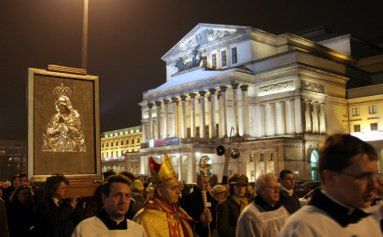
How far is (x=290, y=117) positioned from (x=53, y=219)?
55655 mm

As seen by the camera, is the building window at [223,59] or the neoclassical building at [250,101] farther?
the building window at [223,59]

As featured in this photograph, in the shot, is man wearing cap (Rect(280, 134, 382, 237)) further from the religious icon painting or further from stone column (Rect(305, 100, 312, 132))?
stone column (Rect(305, 100, 312, 132))

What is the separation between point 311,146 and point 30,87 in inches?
2084

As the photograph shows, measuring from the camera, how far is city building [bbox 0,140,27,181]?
104 m

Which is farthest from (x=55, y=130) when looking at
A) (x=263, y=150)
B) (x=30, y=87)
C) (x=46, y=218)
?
(x=263, y=150)

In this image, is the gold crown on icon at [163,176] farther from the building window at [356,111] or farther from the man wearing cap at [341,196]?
the building window at [356,111]

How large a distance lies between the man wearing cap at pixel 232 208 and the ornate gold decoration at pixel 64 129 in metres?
4.24

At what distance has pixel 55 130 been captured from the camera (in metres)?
10.5

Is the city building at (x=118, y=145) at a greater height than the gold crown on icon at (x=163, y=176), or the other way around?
the city building at (x=118, y=145)

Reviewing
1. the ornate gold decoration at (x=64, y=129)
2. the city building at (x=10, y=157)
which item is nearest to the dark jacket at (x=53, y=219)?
the ornate gold decoration at (x=64, y=129)

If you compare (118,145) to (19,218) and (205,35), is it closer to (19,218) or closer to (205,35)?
(205,35)

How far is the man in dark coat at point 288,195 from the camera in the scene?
8516 millimetres

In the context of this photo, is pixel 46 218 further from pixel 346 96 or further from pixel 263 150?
pixel 346 96

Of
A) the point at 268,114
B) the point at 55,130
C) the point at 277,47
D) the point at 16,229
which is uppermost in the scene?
the point at 277,47
